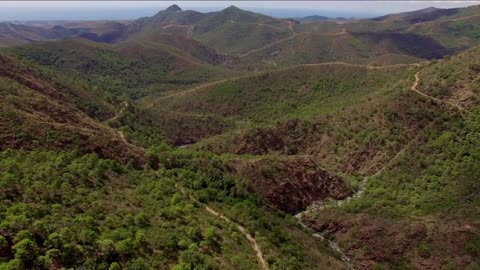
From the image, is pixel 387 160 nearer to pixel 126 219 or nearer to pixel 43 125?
pixel 126 219

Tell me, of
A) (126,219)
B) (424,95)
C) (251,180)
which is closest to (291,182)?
(251,180)

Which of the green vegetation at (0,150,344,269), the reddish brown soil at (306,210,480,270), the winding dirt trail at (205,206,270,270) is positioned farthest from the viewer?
the reddish brown soil at (306,210,480,270)

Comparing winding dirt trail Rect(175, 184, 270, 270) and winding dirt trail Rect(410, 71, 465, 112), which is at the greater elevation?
winding dirt trail Rect(410, 71, 465, 112)

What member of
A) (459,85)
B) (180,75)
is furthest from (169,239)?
(180,75)

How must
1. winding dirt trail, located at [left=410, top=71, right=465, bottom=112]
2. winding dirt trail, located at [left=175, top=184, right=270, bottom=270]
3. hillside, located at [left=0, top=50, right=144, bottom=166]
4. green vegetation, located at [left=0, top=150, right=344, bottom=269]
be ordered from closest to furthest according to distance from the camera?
green vegetation, located at [left=0, top=150, right=344, bottom=269] < winding dirt trail, located at [left=175, top=184, right=270, bottom=270] < hillside, located at [left=0, top=50, right=144, bottom=166] < winding dirt trail, located at [left=410, top=71, right=465, bottom=112]

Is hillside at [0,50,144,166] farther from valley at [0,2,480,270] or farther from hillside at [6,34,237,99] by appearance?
hillside at [6,34,237,99]

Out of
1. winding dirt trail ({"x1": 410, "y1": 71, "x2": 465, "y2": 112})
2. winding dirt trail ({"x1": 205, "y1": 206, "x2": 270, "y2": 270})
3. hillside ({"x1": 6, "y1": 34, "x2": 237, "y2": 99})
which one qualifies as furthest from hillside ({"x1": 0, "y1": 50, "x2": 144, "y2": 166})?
hillside ({"x1": 6, "y1": 34, "x2": 237, "y2": 99})

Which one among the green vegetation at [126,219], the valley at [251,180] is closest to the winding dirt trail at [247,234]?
the valley at [251,180]

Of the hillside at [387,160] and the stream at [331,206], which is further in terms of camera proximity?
the stream at [331,206]

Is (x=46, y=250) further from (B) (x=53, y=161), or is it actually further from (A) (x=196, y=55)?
(A) (x=196, y=55)

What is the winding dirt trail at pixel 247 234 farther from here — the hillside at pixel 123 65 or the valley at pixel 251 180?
the hillside at pixel 123 65

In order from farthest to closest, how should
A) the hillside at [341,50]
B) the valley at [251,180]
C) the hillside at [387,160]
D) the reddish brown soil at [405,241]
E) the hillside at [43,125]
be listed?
the hillside at [341,50]
the hillside at [387,160]
the reddish brown soil at [405,241]
the hillside at [43,125]
the valley at [251,180]
